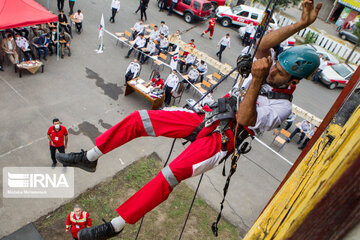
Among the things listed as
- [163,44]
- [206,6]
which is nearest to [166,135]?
[163,44]

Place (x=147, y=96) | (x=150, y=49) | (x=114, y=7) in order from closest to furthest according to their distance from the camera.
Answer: (x=147, y=96)
(x=150, y=49)
(x=114, y=7)

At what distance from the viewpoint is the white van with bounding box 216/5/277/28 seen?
22.8 meters

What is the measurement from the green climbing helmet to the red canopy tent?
33.4ft

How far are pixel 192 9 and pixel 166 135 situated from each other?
20.2 meters

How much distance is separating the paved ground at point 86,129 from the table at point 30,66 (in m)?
0.28

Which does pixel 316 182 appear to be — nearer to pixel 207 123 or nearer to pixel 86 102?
pixel 207 123

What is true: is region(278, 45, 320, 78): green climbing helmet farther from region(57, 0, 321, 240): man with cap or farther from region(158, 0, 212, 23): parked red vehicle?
region(158, 0, 212, 23): parked red vehicle

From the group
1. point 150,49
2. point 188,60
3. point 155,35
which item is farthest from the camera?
point 155,35

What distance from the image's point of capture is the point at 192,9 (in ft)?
72.6

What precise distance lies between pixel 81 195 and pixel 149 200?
514cm

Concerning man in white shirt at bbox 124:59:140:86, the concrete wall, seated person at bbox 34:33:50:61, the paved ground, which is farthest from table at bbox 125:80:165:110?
the concrete wall

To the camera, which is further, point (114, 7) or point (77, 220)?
point (114, 7)

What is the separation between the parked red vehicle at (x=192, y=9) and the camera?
2194 centimetres

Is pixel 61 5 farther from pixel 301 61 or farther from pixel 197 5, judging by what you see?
pixel 301 61
